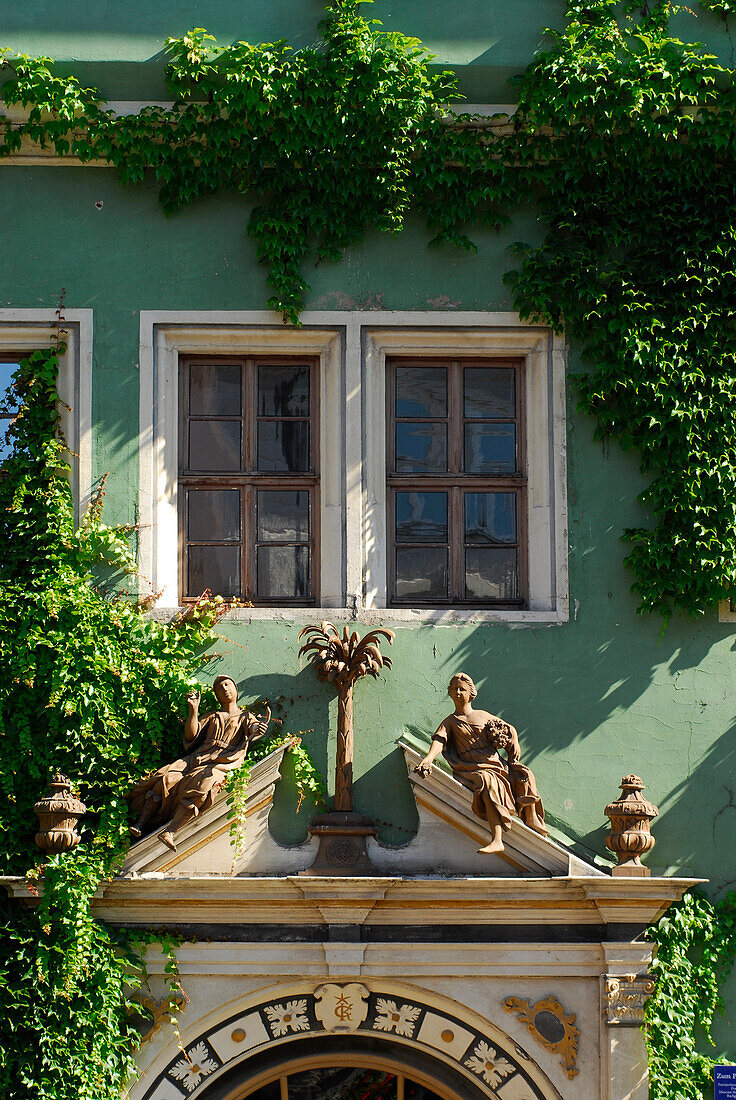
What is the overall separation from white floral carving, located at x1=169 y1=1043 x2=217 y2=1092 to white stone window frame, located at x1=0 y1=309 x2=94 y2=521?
3370mm

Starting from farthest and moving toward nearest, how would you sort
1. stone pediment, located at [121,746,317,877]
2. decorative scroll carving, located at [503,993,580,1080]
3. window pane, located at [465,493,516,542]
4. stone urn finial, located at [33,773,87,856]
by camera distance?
window pane, located at [465,493,516,542] → stone pediment, located at [121,746,317,877] → decorative scroll carving, located at [503,993,580,1080] → stone urn finial, located at [33,773,87,856]

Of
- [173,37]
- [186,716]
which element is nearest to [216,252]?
[173,37]

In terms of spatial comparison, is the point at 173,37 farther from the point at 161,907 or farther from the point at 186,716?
the point at 161,907

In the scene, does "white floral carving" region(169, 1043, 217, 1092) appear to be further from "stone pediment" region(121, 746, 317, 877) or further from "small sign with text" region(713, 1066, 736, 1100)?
"small sign with text" region(713, 1066, 736, 1100)

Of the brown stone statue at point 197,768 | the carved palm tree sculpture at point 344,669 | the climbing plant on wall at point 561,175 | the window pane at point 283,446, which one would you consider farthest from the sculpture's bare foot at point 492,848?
the window pane at point 283,446

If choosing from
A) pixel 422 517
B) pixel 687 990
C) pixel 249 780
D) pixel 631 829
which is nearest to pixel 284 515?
pixel 422 517

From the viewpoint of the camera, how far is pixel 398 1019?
8.23 m

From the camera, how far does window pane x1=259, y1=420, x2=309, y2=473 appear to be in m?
9.22

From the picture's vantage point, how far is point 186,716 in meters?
8.54

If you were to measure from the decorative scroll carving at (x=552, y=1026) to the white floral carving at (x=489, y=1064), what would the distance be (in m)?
0.24

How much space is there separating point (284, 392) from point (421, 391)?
0.87 meters

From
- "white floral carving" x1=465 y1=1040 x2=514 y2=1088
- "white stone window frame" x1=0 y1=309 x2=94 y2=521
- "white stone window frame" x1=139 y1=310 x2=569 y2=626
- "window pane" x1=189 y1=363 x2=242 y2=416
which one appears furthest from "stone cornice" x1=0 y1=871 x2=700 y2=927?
"window pane" x1=189 y1=363 x2=242 y2=416

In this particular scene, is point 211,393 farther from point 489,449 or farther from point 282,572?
point 489,449

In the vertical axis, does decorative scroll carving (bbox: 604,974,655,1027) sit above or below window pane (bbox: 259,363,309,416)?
below
